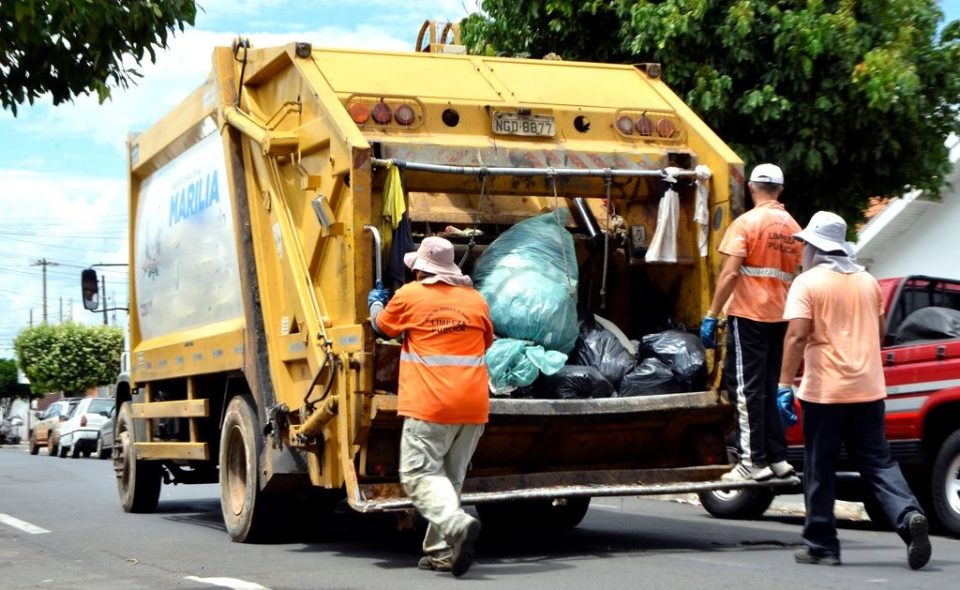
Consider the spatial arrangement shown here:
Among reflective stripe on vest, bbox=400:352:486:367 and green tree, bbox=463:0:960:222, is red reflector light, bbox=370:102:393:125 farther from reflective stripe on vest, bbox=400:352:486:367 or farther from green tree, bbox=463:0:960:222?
green tree, bbox=463:0:960:222

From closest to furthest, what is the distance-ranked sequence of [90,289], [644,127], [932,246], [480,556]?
1. [480,556]
2. [644,127]
3. [90,289]
4. [932,246]

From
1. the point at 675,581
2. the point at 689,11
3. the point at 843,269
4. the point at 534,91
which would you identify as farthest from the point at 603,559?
the point at 689,11

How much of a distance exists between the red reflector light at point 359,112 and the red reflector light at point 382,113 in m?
0.04

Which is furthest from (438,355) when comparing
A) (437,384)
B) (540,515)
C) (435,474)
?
(540,515)

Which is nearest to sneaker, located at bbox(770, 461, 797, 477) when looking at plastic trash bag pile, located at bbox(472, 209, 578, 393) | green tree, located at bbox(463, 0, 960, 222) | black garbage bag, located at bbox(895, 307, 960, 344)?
plastic trash bag pile, located at bbox(472, 209, 578, 393)

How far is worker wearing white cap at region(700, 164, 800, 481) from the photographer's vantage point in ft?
Result: 25.0

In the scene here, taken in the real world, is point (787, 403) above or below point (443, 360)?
below

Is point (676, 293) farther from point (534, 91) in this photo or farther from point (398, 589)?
point (398, 589)

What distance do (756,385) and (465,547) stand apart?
6.32 feet

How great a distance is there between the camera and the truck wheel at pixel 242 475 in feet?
27.1

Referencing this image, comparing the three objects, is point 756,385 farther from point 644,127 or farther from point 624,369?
point 644,127

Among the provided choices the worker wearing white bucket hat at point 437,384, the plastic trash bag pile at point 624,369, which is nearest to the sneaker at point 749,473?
the plastic trash bag pile at point 624,369

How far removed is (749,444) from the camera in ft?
25.0

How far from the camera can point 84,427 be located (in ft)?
95.7
